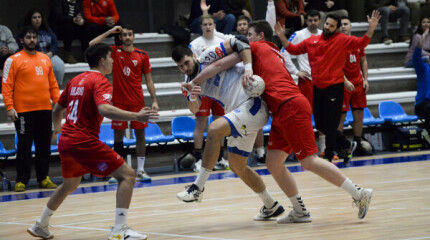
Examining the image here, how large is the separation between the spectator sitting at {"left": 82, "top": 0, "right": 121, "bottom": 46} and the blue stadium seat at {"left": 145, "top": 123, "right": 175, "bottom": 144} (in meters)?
1.93

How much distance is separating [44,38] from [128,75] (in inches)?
74.5

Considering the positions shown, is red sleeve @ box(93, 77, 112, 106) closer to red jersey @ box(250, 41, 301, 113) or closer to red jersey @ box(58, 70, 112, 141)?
red jersey @ box(58, 70, 112, 141)

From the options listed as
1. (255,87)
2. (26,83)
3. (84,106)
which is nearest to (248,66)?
(255,87)

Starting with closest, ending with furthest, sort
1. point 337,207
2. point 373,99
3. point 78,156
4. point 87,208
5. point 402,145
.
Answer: point 78,156
point 337,207
point 87,208
point 402,145
point 373,99

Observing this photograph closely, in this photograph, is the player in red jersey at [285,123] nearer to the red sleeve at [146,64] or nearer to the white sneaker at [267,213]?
the white sneaker at [267,213]

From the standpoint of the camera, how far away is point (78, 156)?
5.01 meters

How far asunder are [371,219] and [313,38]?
488 cm

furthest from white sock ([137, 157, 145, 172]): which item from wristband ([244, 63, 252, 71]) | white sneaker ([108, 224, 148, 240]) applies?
white sneaker ([108, 224, 148, 240])

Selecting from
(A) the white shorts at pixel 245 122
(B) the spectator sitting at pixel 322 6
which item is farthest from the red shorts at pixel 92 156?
(B) the spectator sitting at pixel 322 6

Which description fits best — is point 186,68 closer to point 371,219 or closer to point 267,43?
point 267,43

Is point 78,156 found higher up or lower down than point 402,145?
higher up

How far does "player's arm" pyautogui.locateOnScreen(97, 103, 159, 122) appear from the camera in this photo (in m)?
4.72

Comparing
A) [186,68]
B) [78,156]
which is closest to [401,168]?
[186,68]

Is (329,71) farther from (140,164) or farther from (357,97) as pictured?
(140,164)
